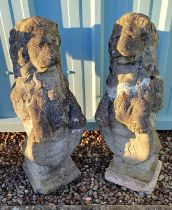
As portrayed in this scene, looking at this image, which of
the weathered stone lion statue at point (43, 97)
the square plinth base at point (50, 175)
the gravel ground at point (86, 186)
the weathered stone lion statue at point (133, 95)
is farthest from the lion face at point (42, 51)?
the gravel ground at point (86, 186)

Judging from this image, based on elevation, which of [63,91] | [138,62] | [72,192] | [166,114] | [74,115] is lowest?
[72,192]

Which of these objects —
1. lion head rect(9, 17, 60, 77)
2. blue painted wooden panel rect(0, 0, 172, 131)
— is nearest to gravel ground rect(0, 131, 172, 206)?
blue painted wooden panel rect(0, 0, 172, 131)

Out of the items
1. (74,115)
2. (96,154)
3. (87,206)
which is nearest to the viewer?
(74,115)

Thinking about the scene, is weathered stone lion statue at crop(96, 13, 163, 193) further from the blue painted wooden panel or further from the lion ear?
the lion ear

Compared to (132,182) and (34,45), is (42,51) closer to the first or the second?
(34,45)

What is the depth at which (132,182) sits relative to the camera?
7.68ft

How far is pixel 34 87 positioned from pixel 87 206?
2.70 feet

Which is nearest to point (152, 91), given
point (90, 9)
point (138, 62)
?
point (138, 62)

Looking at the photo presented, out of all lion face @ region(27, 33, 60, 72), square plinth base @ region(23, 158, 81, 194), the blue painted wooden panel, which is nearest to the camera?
lion face @ region(27, 33, 60, 72)

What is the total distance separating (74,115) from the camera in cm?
205

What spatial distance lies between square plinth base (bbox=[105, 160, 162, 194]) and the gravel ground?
1.2 inches

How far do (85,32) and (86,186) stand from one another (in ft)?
3.13

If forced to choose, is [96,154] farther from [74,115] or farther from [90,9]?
[90,9]

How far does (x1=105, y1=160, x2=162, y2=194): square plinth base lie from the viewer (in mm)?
2326
